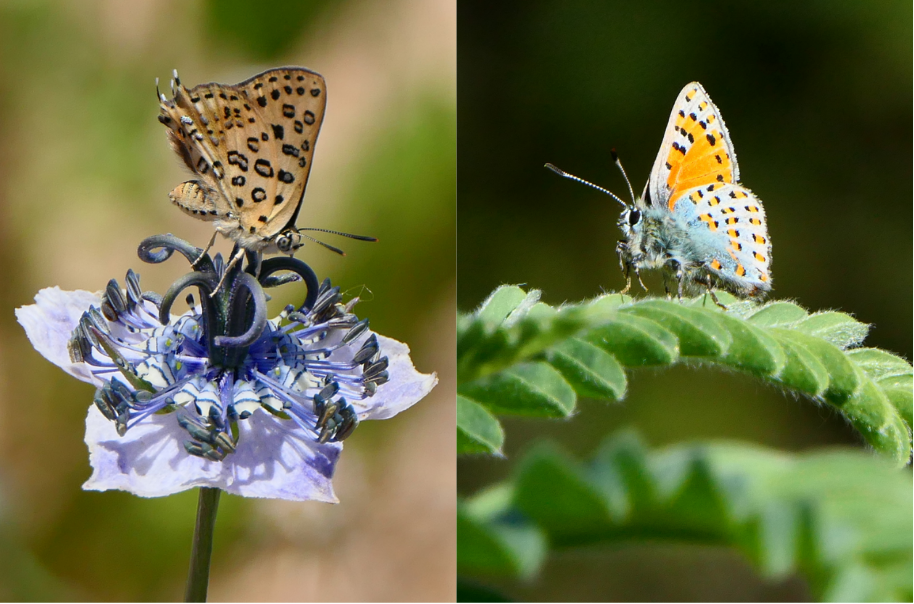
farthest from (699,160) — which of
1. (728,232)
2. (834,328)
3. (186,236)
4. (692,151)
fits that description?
(186,236)

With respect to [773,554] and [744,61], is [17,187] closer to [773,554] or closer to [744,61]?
[744,61]

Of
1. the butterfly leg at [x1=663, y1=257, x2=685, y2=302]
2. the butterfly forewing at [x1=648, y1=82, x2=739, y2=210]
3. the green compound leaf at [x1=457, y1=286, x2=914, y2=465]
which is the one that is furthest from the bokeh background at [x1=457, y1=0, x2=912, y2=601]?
the green compound leaf at [x1=457, y1=286, x2=914, y2=465]

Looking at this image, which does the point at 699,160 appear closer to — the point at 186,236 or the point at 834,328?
the point at 834,328

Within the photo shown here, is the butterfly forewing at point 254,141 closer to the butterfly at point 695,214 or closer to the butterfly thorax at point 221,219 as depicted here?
the butterfly thorax at point 221,219

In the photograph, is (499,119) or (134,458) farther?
(499,119)

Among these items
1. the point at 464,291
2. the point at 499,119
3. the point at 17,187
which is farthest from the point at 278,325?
the point at 17,187

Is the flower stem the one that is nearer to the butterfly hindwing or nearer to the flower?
the flower
